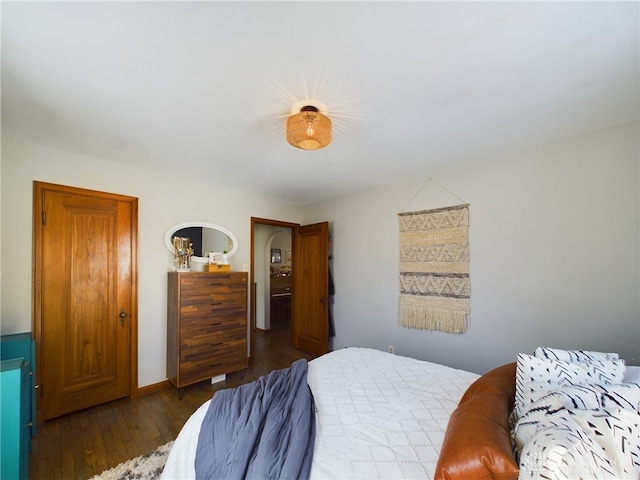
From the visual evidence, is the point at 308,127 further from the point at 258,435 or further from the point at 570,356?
the point at 570,356

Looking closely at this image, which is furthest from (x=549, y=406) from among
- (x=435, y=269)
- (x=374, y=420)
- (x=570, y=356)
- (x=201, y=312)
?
(x=201, y=312)

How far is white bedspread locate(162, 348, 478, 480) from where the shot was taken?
1111mm

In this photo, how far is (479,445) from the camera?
87cm

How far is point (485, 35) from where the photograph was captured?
1.23 metres

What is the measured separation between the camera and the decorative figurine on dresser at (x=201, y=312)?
2867mm

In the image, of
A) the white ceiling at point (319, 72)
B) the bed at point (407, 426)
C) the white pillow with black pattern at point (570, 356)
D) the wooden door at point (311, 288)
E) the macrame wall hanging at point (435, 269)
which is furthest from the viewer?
the wooden door at point (311, 288)

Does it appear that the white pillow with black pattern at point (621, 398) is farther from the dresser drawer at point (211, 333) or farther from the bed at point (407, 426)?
the dresser drawer at point (211, 333)

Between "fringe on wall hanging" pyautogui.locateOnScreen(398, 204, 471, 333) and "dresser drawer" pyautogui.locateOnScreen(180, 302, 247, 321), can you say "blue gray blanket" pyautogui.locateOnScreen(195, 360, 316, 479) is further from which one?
"fringe on wall hanging" pyautogui.locateOnScreen(398, 204, 471, 333)

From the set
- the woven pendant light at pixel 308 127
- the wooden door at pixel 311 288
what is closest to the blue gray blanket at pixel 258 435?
the woven pendant light at pixel 308 127

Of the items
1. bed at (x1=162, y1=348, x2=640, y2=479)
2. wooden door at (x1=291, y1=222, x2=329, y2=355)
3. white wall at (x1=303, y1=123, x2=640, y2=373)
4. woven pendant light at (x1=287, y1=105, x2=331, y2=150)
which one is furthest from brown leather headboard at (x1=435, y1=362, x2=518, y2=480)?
wooden door at (x1=291, y1=222, x2=329, y2=355)

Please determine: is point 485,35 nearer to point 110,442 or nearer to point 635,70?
point 635,70

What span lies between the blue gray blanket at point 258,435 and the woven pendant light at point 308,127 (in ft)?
5.08

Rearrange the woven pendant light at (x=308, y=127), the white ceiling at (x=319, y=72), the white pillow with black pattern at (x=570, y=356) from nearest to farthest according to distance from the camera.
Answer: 1. the white ceiling at (x=319, y=72)
2. the white pillow with black pattern at (x=570, y=356)
3. the woven pendant light at (x=308, y=127)

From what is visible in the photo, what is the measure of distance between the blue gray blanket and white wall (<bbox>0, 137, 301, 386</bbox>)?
195cm
